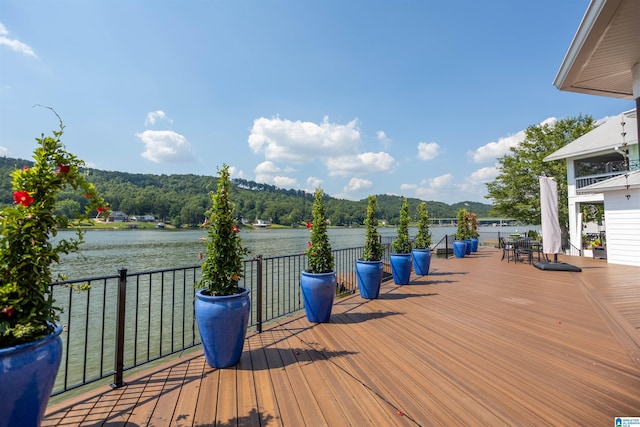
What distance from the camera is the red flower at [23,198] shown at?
168 centimetres

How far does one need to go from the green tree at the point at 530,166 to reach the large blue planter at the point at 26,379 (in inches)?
886

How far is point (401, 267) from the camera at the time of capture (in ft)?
23.0

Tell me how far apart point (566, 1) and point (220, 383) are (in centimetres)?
859

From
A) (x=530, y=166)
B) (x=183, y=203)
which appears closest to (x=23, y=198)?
(x=530, y=166)

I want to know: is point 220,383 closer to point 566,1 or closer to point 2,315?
point 2,315

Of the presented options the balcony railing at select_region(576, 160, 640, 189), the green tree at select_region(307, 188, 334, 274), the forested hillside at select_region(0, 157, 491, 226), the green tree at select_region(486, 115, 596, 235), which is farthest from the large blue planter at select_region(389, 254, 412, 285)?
the forested hillside at select_region(0, 157, 491, 226)

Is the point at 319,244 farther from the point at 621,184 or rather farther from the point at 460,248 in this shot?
the point at 621,184

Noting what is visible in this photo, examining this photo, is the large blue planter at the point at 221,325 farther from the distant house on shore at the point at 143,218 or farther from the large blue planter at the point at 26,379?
the distant house on shore at the point at 143,218

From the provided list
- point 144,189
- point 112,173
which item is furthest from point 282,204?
point 112,173

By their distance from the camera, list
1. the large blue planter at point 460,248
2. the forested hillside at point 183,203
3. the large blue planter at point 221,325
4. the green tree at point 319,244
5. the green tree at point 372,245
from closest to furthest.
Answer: the large blue planter at point 221,325 → the green tree at point 319,244 → the green tree at point 372,245 → the large blue planter at point 460,248 → the forested hillside at point 183,203

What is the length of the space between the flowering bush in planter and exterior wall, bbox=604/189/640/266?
13.8 m

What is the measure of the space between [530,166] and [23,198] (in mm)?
23614

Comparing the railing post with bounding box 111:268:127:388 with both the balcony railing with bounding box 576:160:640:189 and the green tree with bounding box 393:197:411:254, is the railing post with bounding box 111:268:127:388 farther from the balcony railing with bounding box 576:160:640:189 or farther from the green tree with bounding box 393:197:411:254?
the balcony railing with bounding box 576:160:640:189

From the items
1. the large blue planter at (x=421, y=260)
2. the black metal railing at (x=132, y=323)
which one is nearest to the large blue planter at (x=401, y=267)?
the black metal railing at (x=132, y=323)
